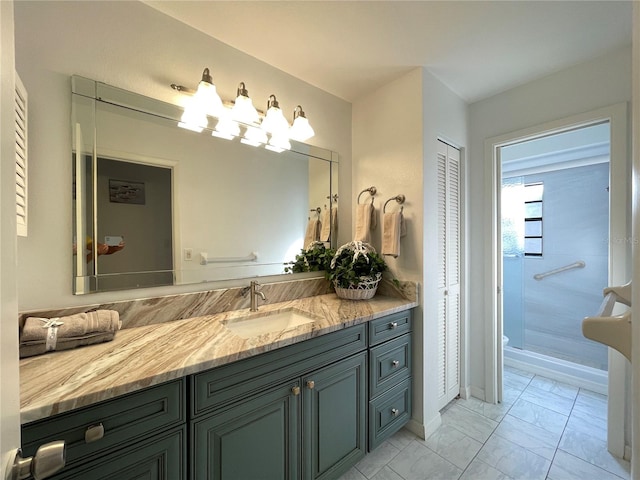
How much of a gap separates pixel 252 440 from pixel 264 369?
0.87 feet

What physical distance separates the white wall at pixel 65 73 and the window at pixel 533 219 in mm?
3349

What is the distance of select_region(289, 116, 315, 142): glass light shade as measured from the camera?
66.5 inches

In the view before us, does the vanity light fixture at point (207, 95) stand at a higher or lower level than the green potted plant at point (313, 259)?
higher

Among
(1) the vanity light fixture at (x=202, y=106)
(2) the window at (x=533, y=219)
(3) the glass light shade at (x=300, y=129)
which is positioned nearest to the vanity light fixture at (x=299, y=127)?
(3) the glass light shade at (x=300, y=129)

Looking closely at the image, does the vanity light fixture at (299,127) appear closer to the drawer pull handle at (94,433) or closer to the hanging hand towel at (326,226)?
the hanging hand towel at (326,226)

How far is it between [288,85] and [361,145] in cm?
68

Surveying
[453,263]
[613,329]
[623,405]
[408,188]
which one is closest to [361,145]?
[408,188]

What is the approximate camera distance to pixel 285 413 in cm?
112

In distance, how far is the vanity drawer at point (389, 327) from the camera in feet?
4.84

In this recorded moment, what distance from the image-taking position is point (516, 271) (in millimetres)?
3000

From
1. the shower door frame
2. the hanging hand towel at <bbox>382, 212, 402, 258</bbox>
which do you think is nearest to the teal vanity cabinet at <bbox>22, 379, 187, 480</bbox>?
the hanging hand towel at <bbox>382, 212, 402, 258</bbox>

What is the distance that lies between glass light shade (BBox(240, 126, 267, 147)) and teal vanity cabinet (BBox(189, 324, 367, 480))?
47.5 inches

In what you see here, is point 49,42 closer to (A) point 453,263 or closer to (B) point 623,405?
(A) point 453,263

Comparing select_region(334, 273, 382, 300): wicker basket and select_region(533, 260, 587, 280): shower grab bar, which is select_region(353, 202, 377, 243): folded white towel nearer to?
select_region(334, 273, 382, 300): wicker basket
